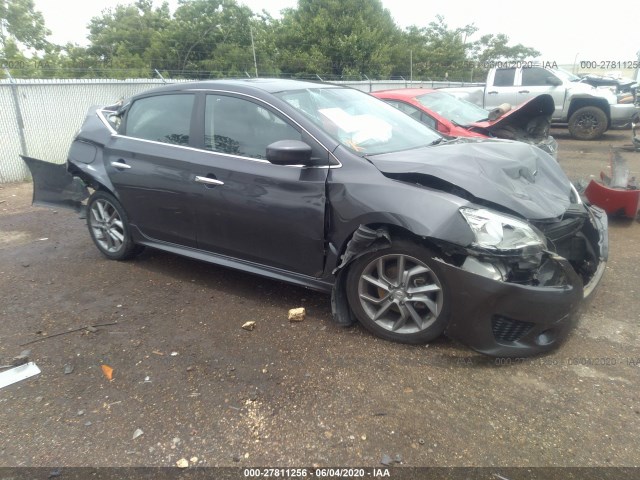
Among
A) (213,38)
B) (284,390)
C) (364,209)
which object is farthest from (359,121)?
(213,38)

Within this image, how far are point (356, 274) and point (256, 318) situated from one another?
0.91 metres

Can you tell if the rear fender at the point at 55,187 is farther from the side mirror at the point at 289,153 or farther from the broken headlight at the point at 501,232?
the broken headlight at the point at 501,232

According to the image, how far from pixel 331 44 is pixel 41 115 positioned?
18.7m

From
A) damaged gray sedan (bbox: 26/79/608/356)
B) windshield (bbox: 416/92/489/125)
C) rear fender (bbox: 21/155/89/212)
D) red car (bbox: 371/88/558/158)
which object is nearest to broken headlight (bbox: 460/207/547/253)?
damaged gray sedan (bbox: 26/79/608/356)

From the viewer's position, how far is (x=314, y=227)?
11.2 feet

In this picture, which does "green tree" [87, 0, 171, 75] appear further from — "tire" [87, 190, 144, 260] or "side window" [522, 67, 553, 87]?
"tire" [87, 190, 144, 260]

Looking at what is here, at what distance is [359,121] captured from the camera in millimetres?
3881

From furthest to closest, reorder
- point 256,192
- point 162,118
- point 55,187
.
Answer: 1. point 55,187
2. point 162,118
3. point 256,192

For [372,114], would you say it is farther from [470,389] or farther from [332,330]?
[470,389]

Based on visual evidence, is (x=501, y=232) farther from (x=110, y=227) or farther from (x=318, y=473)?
(x=110, y=227)

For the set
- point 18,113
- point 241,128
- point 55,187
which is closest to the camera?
point 241,128

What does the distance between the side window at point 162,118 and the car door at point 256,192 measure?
246mm

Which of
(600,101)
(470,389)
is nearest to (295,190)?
(470,389)

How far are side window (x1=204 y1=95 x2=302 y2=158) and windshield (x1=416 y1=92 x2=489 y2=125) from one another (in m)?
4.29
